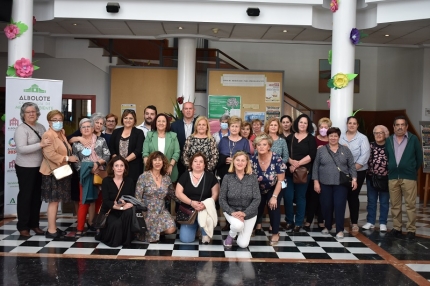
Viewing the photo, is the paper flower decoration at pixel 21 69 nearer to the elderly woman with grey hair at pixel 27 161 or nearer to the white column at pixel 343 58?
the elderly woman with grey hair at pixel 27 161

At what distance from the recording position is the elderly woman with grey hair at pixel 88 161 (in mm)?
5762

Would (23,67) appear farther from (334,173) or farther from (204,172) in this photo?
(334,173)

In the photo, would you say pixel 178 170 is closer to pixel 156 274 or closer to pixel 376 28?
pixel 156 274

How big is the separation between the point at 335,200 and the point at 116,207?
259cm

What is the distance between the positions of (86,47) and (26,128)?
5.30m

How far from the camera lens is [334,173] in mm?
6102

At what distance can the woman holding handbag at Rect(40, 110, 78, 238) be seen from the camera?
5582 mm

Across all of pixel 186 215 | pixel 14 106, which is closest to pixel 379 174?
pixel 186 215

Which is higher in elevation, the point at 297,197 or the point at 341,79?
the point at 341,79

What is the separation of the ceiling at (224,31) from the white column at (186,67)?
365mm

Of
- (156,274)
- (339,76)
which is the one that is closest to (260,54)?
(339,76)

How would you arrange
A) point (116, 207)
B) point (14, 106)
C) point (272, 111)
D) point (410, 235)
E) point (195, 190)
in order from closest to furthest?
point (116, 207)
point (195, 190)
point (410, 235)
point (14, 106)
point (272, 111)

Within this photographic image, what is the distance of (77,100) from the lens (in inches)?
423

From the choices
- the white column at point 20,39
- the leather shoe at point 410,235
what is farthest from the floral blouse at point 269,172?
the white column at point 20,39
